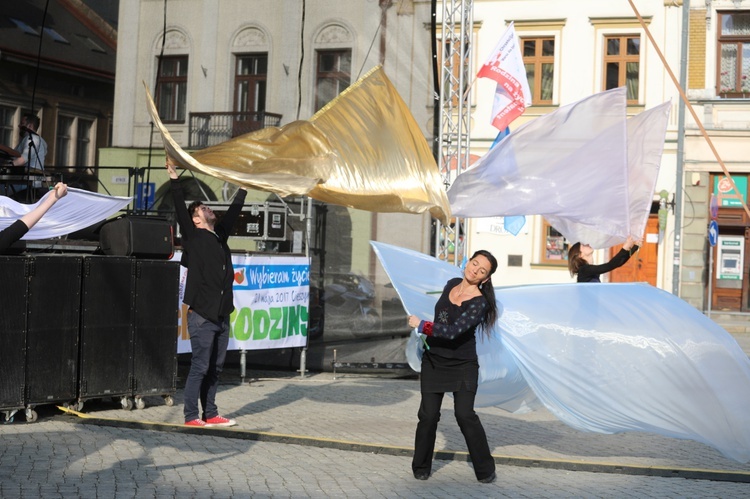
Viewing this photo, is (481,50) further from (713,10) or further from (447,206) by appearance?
(447,206)

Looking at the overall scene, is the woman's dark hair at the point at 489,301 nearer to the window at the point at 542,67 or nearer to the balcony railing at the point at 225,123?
the balcony railing at the point at 225,123

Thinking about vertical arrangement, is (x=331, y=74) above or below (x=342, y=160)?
above

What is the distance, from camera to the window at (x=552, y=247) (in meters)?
34.7

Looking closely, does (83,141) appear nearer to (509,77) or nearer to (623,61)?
(509,77)

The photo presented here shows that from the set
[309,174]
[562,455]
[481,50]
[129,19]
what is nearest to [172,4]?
[129,19]

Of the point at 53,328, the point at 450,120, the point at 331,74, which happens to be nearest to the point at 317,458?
the point at 53,328

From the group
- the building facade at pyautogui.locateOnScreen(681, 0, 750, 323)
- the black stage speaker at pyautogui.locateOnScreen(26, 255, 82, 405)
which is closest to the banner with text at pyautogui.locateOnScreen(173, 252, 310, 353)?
the black stage speaker at pyautogui.locateOnScreen(26, 255, 82, 405)

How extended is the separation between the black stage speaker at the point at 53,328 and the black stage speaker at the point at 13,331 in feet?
0.26

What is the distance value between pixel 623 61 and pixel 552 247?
20.3 ft

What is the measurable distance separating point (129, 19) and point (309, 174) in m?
8.56

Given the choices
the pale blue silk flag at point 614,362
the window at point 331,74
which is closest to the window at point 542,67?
the window at point 331,74

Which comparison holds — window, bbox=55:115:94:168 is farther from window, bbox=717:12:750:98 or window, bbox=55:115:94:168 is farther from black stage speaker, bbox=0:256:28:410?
window, bbox=717:12:750:98

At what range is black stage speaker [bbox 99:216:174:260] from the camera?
36.6ft

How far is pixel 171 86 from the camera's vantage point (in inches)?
636
